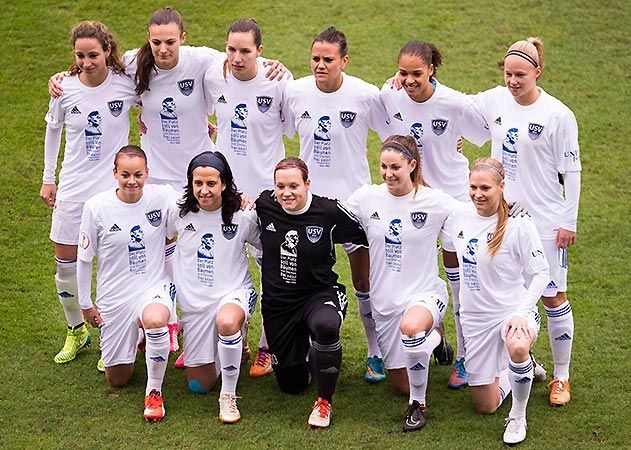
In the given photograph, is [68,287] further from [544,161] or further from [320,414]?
[544,161]

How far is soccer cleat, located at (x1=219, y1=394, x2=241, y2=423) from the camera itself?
7418 mm

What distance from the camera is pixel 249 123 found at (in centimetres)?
807

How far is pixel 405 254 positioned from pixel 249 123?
4.90ft

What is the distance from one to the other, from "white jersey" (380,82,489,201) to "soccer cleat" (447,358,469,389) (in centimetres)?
113

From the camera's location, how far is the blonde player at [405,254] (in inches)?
288

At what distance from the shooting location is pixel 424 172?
793 cm

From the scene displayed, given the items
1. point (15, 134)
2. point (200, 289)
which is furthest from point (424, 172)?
point (15, 134)

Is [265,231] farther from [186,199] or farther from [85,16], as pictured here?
[85,16]

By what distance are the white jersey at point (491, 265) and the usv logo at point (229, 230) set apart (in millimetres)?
1427

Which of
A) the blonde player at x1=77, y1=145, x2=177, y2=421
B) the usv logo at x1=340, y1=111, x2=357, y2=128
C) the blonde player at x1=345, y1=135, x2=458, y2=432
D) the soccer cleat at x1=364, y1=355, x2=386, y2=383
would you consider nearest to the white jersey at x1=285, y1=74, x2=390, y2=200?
the usv logo at x1=340, y1=111, x2=357, y2=128

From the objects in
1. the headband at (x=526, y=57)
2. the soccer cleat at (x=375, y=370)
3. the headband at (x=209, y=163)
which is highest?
the headband at (x=526, y=57)

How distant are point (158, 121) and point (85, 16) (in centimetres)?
549

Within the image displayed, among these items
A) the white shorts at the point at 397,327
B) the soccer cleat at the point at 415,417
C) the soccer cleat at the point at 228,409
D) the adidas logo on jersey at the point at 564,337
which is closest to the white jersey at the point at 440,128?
the white shorts at the point at 397,327

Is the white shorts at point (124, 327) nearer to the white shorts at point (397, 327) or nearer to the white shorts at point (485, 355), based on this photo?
the white shorts at point (397, 327)
